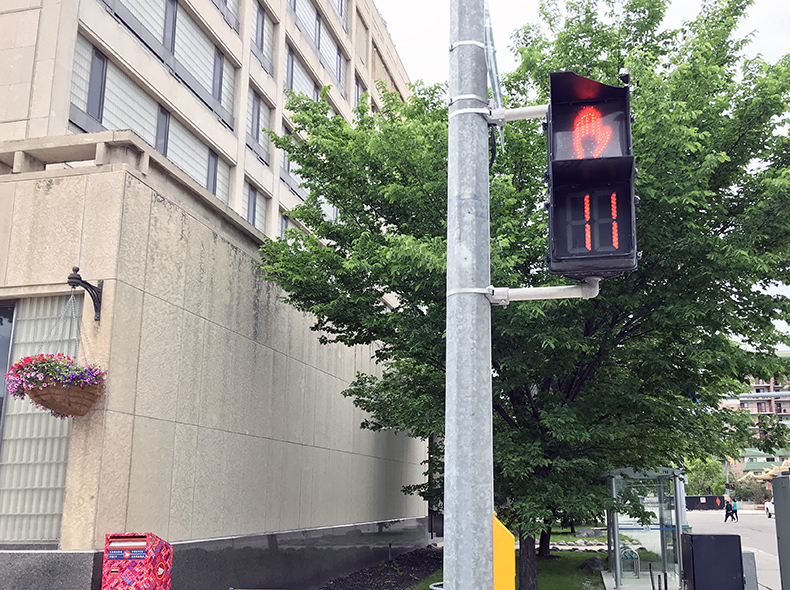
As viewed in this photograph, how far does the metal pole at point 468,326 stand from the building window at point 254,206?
2093 cm

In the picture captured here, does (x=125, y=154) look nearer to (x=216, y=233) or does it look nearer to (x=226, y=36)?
(x=216, y=233)

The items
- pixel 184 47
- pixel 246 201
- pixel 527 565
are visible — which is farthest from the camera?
pixel 246 201

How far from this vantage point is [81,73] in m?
16.2

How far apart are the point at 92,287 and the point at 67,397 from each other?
1.56 meters

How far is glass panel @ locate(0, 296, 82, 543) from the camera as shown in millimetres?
9836

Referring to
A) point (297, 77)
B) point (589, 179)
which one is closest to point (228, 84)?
point (297, 77)

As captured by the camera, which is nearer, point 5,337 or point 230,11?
point 5,337

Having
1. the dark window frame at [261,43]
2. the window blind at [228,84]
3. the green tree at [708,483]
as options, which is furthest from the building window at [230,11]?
the green tree at [708,483]

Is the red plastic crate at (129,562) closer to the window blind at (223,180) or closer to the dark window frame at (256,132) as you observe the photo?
the window blind at (223,180)

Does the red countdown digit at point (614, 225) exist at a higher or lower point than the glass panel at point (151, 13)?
lower

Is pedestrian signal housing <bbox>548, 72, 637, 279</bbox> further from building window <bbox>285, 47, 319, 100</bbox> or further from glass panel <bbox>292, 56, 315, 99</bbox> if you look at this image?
glass panel <bbox>292, 56, 315, 99</bbox>

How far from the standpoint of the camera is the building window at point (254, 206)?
1006 inches

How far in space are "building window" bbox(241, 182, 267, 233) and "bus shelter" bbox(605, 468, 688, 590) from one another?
46.9 feet

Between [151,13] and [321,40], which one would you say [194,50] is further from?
[321,40]
